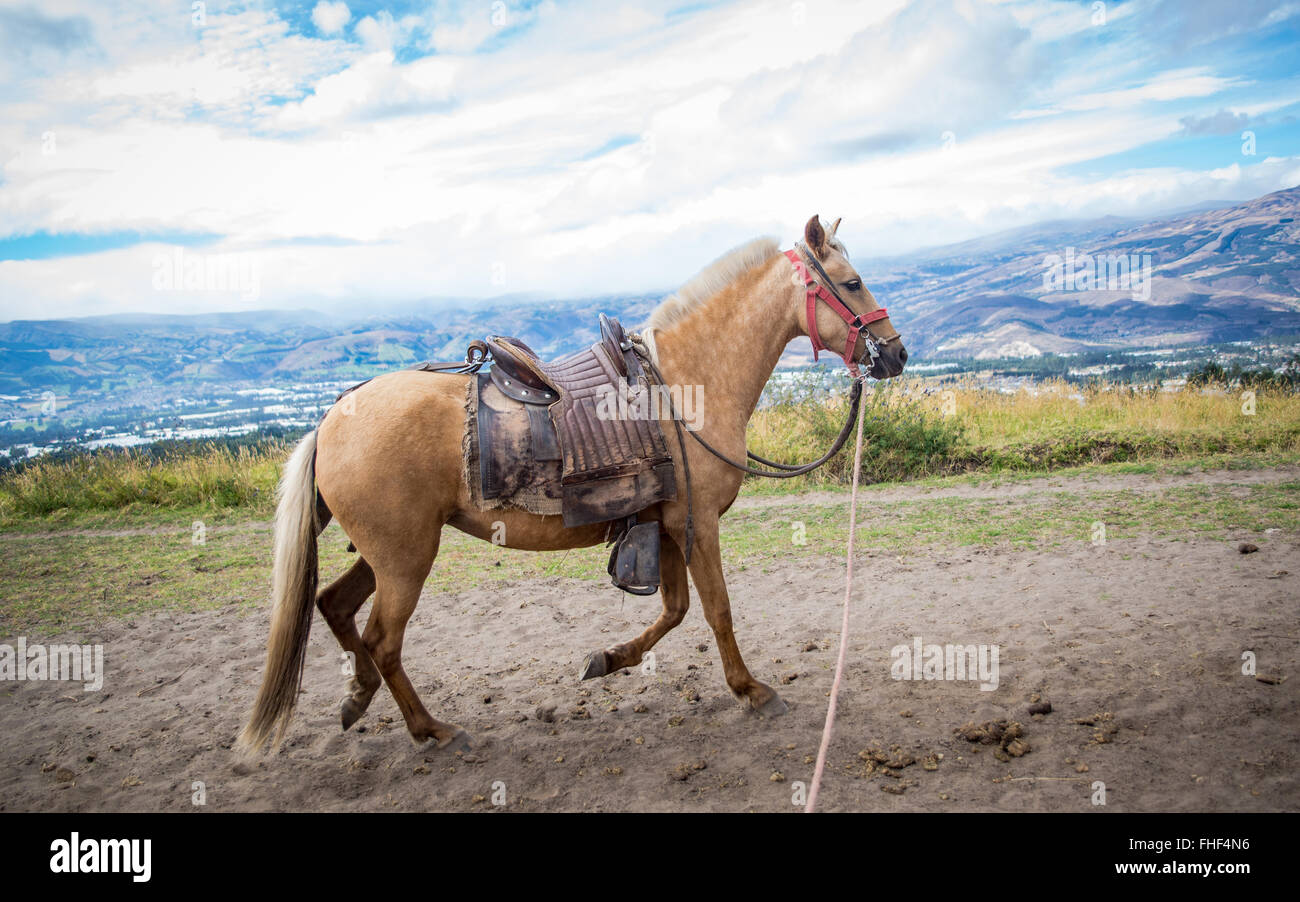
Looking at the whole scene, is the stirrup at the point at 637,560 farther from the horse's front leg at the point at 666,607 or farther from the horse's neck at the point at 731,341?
the horse's neck at the point at 731,341

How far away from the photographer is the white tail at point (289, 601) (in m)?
3.63

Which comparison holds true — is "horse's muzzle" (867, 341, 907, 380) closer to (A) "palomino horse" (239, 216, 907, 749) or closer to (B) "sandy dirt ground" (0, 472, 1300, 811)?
(A) "palomino horse" (239, 216, 907, 749)

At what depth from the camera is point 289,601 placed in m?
3.68

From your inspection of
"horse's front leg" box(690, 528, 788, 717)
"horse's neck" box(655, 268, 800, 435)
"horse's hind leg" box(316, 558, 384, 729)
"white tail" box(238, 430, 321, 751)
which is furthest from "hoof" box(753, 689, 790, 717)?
"white tail" box(238, 430, 321, 751)

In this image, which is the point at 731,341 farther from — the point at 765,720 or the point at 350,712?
the point at 350,712

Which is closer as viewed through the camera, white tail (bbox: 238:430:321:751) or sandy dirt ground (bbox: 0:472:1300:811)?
sandy dirt ground (bbox: 0:472:1300:811)

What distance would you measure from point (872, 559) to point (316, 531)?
516 centimetres

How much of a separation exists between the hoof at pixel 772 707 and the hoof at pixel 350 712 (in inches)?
90.5

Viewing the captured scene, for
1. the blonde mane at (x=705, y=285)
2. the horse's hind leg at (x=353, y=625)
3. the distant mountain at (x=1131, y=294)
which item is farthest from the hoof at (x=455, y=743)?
the distant mountain at (x=1131, y=294)

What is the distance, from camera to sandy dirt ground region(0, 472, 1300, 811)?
10.7 ft

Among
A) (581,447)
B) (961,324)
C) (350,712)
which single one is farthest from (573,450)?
(961,324)

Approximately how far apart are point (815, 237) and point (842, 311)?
0.45 metres

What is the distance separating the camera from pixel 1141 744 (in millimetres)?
3342
